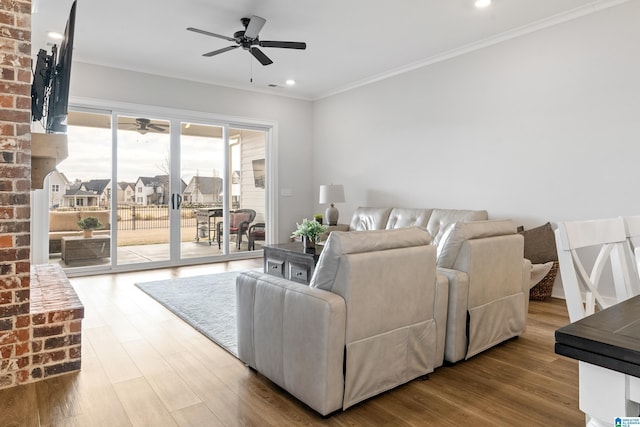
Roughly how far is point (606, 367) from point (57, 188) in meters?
5.82

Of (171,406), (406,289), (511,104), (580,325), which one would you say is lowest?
(171,406)

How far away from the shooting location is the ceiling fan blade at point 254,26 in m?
3.54

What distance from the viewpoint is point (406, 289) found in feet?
7.01

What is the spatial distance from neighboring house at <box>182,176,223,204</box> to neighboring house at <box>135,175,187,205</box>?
0.13 metres

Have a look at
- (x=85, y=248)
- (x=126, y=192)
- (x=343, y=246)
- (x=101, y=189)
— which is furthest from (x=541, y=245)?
(x=85, y=248)

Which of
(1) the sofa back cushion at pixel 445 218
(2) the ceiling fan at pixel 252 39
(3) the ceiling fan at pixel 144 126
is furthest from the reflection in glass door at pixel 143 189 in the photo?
(1) the sofa back cushion at pixel 445 218

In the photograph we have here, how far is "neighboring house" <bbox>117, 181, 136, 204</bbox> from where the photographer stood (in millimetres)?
5516

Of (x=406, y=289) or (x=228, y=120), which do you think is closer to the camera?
(x=406, y=289)

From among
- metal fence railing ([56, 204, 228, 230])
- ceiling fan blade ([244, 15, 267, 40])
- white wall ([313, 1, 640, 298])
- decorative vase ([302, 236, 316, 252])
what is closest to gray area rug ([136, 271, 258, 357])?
decorative vase ([302, 236, 316, 252])

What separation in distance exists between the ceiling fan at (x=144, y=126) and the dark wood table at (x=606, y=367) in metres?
5.88

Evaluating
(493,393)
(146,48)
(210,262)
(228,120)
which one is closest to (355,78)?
(228,120)

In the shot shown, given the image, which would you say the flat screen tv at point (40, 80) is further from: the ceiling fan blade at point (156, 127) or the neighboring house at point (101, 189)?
the ceiling fan blade at point (156, 127)

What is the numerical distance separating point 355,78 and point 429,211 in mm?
2505

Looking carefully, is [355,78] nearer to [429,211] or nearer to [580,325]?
[429,211]
